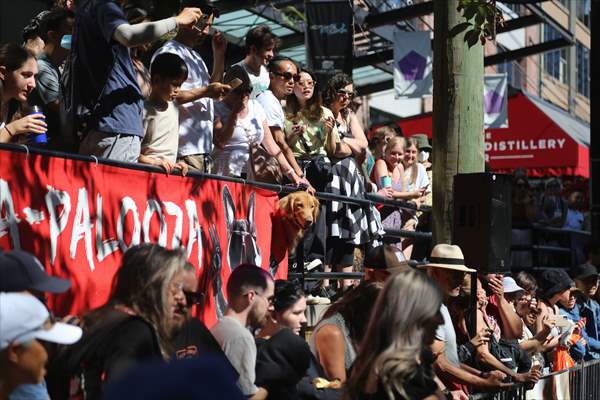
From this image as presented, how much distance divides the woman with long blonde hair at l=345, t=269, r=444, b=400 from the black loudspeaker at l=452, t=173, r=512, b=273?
394 cm

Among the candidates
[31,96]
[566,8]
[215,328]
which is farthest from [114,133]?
[566,8]

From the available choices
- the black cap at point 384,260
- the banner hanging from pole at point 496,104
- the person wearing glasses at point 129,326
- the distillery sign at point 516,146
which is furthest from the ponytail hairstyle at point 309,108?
the distillery sign at point 516,146

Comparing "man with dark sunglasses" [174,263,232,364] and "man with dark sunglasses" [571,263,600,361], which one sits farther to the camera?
"man with dark sunglasses" [571,263,600,361]

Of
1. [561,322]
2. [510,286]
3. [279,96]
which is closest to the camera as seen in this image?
[279,96]

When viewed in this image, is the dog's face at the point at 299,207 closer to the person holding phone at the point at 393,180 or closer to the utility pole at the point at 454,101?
the utility pole at the point at 454,101

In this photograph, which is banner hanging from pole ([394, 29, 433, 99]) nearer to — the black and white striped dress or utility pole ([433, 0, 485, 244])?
the black and white striped dress

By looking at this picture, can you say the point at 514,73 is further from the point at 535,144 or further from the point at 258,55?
the point at 258,55

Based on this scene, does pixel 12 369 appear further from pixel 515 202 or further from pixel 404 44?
pixel 404 44

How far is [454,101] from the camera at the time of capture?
9109 millimetres

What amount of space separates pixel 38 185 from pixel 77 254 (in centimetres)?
44

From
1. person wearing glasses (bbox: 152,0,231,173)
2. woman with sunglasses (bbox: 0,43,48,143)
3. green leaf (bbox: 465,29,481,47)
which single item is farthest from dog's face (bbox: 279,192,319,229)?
woman with sunglasses (bbox: 0,43,48,143)

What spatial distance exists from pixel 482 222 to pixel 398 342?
427cm

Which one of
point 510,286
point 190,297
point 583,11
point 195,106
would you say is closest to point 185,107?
point 195,106

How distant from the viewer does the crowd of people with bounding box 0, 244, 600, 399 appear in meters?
3.54
